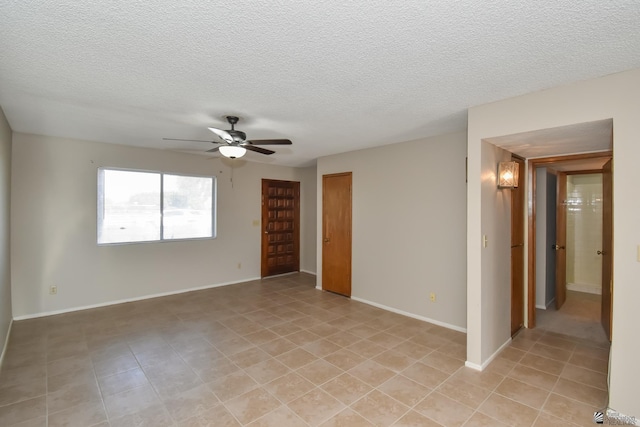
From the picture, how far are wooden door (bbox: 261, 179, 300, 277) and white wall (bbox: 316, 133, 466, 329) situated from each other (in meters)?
2.07

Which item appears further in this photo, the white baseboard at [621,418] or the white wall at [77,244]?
the white wall at [77,244]

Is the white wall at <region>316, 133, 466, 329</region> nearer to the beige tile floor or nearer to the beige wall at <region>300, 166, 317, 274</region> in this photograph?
the beige tile floor

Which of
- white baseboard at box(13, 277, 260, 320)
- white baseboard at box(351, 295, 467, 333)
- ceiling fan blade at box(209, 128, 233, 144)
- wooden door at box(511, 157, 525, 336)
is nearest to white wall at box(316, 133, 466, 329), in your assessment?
white baseboard at box(351, 295, 467, 333)

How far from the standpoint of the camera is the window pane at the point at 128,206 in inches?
181

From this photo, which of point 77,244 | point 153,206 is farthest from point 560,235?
point 77,244

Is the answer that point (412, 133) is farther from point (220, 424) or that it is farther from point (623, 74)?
point (220, 424)

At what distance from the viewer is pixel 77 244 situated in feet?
14.3

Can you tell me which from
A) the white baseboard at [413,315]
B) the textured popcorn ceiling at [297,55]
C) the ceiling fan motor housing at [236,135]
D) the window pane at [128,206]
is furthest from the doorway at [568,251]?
the window pane at [128,206]

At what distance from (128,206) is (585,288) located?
26.0ft

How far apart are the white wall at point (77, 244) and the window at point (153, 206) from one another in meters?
0.13

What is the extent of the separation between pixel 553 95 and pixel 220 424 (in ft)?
11.4

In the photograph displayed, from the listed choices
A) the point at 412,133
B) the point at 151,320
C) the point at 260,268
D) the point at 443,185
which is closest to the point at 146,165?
the point at 151,320

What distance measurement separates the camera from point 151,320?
4039 mm

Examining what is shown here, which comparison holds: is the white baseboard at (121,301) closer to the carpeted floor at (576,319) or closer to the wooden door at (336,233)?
the wooden door at (336,233)
